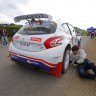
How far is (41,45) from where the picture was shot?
380 centimetres

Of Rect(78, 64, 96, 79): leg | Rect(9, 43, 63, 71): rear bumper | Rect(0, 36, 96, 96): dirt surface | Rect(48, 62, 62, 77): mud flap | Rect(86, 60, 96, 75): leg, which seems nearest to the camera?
Rect(0, 36, 96, 96): dirt surface

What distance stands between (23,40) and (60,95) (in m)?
1.75

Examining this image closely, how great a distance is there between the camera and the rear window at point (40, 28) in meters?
4.06

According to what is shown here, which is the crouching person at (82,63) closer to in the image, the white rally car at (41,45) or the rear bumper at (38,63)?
the white rally car at (41,45)

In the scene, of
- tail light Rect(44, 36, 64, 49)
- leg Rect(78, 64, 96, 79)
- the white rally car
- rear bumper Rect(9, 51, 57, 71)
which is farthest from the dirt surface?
tail light Rect(44, 36, 64, 49)

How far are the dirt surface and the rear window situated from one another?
124cm

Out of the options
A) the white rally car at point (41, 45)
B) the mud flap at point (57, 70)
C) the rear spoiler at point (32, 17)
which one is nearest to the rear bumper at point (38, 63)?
the white rally car at point (41, 45)

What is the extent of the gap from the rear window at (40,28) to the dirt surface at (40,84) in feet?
4.06

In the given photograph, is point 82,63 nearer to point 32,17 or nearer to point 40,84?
point 40,84

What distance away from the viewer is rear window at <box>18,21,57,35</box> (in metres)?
4.06

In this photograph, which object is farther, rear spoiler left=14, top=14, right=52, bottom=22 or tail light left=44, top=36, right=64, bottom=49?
rear spoiler left=14, top=14, right=52, bottom=22

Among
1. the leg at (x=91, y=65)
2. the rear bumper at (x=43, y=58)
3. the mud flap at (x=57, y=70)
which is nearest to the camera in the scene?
the rear bumper at (x=43, y=58)

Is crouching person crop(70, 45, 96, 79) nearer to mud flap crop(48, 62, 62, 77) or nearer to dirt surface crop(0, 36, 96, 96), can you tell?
dirt surface crop(0, 36, 96, 96)

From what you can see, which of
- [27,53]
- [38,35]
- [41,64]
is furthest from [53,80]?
[38,35]
